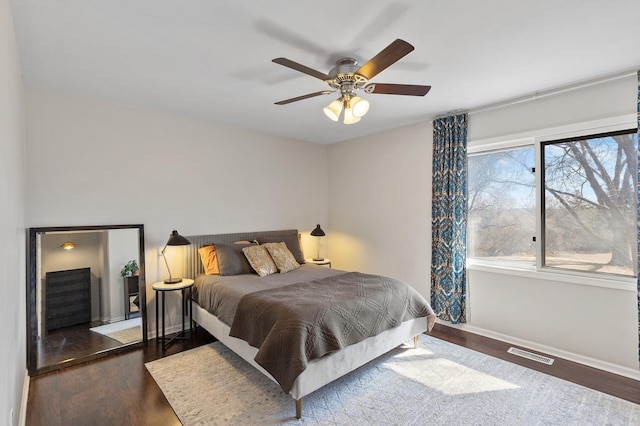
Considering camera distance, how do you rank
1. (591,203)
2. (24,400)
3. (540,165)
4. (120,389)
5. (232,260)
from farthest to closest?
1. (232,260)
2. (540,165)
3. (591,203)
4. (120,389)
5. (24,400)

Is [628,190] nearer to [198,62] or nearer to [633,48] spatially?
[633,48]

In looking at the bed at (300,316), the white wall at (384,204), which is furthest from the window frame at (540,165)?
the bed at (300,316)

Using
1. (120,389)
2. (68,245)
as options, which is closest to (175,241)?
(68,245)

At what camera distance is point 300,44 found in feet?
7.02

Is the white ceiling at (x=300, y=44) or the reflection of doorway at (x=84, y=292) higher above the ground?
the white ceiling at (x=300, y=44)

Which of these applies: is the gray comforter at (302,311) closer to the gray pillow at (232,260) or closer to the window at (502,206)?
the gray pillow at (232,260)

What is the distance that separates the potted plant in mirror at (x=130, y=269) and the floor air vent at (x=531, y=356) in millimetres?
3981

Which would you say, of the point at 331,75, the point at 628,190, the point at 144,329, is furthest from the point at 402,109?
the point at 144,329

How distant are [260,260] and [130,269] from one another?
4.53 feet

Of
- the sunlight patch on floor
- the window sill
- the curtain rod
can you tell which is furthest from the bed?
the curtain rod

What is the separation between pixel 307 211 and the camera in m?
5.10

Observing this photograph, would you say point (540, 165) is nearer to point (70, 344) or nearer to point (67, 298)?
point (67, 298)

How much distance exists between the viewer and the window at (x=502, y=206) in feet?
10.9

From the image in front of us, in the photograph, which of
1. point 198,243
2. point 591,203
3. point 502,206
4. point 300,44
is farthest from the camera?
point 198,243
